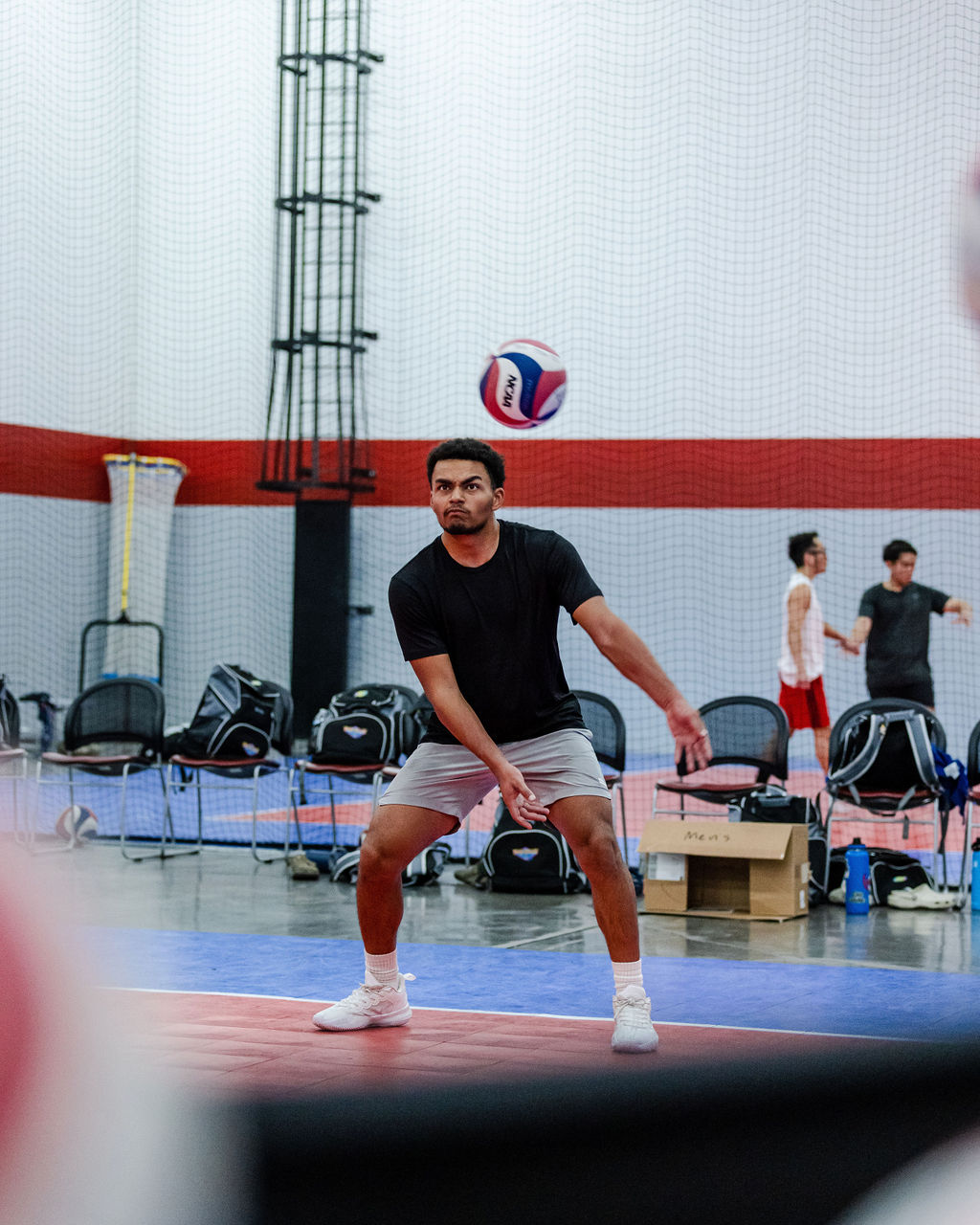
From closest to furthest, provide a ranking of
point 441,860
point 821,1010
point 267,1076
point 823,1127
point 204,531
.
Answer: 1. point 823,1127
2. point 267,1076
3. point 821,1010
4. point 441,860
5. point 204,531

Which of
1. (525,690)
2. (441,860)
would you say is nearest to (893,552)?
(441,860)

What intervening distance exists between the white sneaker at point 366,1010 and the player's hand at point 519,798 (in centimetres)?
82

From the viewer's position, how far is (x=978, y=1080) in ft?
9.63

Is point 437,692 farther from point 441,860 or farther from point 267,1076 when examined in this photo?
point 441,860

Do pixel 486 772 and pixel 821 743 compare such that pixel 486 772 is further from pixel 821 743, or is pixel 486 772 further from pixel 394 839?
pixel 821 743

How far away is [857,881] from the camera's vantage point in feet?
24.1

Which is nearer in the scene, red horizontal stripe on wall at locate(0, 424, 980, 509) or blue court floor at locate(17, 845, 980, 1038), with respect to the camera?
blue court floor at locate(17, 845, 980, 1038)

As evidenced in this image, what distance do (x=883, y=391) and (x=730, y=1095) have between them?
10.6 metres

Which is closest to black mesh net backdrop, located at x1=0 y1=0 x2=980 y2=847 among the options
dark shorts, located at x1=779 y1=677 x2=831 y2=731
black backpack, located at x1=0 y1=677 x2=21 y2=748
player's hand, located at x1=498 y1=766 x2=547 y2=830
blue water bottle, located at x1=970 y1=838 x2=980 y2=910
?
dark shorts, located at x1=779 y1=677 x2=831 y2=731

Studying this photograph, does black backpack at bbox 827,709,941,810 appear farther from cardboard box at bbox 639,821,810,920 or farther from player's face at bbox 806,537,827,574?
player's face at bbox 806,537,827,574

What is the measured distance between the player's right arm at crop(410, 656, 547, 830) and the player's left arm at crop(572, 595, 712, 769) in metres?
0.41

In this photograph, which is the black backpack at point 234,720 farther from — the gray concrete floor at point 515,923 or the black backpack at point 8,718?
the black backpack at point 8,718

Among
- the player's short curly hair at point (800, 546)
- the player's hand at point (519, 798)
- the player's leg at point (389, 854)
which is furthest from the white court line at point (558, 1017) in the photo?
the player's short curly hair at point (800, 546)

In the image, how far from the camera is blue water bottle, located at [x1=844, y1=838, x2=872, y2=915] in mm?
7344
